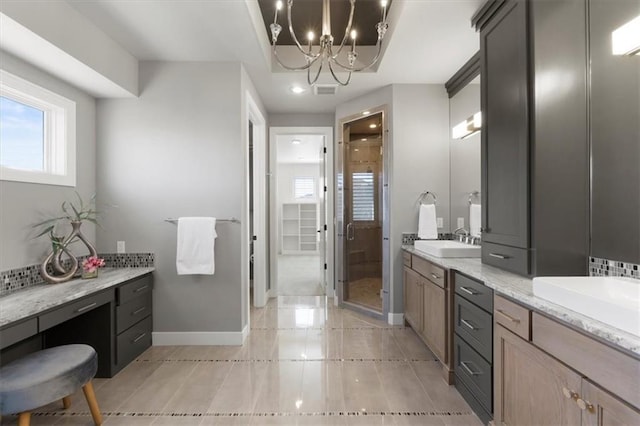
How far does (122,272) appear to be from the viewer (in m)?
2.59

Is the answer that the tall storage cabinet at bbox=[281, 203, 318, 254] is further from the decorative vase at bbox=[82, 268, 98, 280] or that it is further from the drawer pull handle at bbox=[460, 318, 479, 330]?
the drawer pull handle at bbox=[460, 318, 479, 330]

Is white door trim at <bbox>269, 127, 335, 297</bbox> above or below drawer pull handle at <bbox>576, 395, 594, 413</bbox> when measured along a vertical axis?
above

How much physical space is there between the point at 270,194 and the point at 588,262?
3.41 meters

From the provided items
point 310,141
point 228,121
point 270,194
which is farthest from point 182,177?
point 310,141

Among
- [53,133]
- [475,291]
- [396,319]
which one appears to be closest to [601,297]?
[475,291]

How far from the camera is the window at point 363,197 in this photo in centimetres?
368

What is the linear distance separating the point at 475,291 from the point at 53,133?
3.35 metres

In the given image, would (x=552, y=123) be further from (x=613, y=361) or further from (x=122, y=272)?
(x=122, y=272)

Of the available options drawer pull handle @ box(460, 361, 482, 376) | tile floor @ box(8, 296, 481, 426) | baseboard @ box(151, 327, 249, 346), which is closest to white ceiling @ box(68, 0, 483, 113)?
drawer pull handle @ box(460, 361, 482, 376)

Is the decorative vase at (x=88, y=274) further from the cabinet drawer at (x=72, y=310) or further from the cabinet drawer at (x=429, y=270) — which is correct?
the cabinet drawer at (x=429, y=270)

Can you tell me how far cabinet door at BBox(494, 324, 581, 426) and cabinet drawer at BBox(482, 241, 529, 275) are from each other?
401 millimetres

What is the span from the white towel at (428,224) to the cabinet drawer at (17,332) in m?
3.08

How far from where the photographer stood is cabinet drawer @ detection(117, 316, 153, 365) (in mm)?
2393

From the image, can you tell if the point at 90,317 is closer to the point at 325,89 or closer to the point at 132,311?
the point at 132,311
